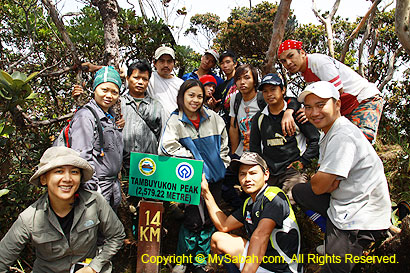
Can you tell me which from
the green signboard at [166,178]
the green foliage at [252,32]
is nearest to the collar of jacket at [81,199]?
the green signboard at [166,178]

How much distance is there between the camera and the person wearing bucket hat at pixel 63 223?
2.31m

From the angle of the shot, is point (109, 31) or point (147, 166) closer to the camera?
point (147, 166)

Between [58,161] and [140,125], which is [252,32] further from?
[58,161]

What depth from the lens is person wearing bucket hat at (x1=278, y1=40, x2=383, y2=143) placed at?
11.2ft

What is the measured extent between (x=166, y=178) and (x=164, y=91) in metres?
1.50

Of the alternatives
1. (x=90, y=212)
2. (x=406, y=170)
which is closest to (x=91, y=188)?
(x=90, y=212)

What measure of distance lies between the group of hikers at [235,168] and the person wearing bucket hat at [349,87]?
0.01 m

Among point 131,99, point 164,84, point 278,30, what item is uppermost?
point 278,30

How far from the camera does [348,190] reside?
2.39 metres

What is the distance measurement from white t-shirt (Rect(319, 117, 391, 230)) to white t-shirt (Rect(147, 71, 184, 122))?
2.31 m

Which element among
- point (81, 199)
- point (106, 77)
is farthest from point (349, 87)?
point (81, 199)

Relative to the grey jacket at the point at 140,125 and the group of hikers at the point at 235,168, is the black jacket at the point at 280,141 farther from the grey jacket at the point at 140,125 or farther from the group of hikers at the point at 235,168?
the grey jacket at the point at 140,125

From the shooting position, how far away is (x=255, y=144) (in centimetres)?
354

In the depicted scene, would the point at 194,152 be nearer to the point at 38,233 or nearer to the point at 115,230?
the point at 115,230
